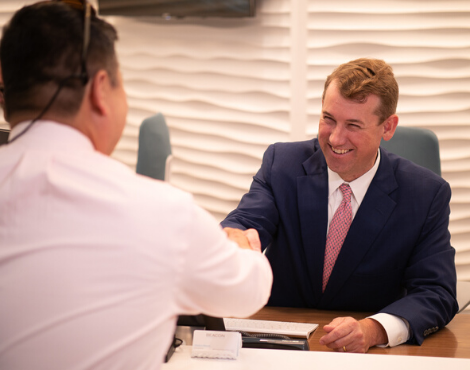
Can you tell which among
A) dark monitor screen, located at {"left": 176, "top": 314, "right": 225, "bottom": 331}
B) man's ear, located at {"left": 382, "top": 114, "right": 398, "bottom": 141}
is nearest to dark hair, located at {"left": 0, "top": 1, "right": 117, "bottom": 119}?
dark monitor screen, located at {"left": 176, "top": 314, "right": 225, "bottom": 331}

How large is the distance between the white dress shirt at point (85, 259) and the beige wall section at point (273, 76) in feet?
9.53

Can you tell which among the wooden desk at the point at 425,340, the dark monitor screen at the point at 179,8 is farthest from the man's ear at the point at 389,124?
the dark monitor screen at the point at 179,8

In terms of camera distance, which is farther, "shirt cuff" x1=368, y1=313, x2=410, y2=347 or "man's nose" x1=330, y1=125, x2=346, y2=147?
"man's nose" x1=330, y1=125, x2=346, y2=147

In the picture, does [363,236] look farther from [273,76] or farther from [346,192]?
[273,76]

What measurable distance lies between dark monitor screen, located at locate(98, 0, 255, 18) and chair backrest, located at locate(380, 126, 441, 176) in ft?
5.30

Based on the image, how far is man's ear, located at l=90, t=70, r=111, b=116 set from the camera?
2.80 feet

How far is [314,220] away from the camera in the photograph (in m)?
1.99

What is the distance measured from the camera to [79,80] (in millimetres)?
833

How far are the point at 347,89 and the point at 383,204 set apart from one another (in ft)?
1.46

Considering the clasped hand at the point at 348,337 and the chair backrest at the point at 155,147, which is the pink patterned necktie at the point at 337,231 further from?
the chair backrest at the point at 155,147

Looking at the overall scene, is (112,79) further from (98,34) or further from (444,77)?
(444,77)

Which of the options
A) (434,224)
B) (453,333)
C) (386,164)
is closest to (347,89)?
(386,164)

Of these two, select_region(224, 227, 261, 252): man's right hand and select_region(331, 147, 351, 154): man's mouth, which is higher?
select_region(331, 147, 351, 154): man's mouth

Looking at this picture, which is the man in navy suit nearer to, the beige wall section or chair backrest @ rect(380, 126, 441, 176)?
chair backrest @ rect(380, 126, 441, 176)
